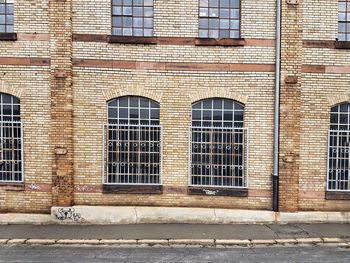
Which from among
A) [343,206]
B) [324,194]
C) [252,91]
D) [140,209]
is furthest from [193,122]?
[343,206]

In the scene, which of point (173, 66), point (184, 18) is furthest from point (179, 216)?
point (184, 18)

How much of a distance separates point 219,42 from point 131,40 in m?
2.62

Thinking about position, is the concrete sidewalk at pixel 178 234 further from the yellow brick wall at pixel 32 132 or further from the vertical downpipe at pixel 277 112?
the vertical downpipe at pixel 277 112

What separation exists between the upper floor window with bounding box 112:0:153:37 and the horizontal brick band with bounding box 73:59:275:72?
95 centimetres

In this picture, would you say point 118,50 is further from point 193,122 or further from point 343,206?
point 343,206


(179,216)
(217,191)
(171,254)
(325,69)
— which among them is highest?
(325,69)

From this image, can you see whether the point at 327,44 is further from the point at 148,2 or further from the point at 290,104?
the point at 148,2

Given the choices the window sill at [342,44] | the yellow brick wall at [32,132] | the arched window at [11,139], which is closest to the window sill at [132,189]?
the yellow brick wall at [32,132]

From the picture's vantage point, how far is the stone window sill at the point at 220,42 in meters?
10.1

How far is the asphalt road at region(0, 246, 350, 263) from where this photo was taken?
294 inches

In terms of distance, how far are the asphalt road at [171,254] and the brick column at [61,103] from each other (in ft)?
6.92

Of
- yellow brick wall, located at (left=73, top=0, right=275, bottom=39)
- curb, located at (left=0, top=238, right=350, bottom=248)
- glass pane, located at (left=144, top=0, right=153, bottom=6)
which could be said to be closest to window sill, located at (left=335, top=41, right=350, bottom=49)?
yellow brick wall, located at (left=73, top=0, right=275, bottom=39)

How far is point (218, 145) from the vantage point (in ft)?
33.8

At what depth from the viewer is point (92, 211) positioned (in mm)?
9844
